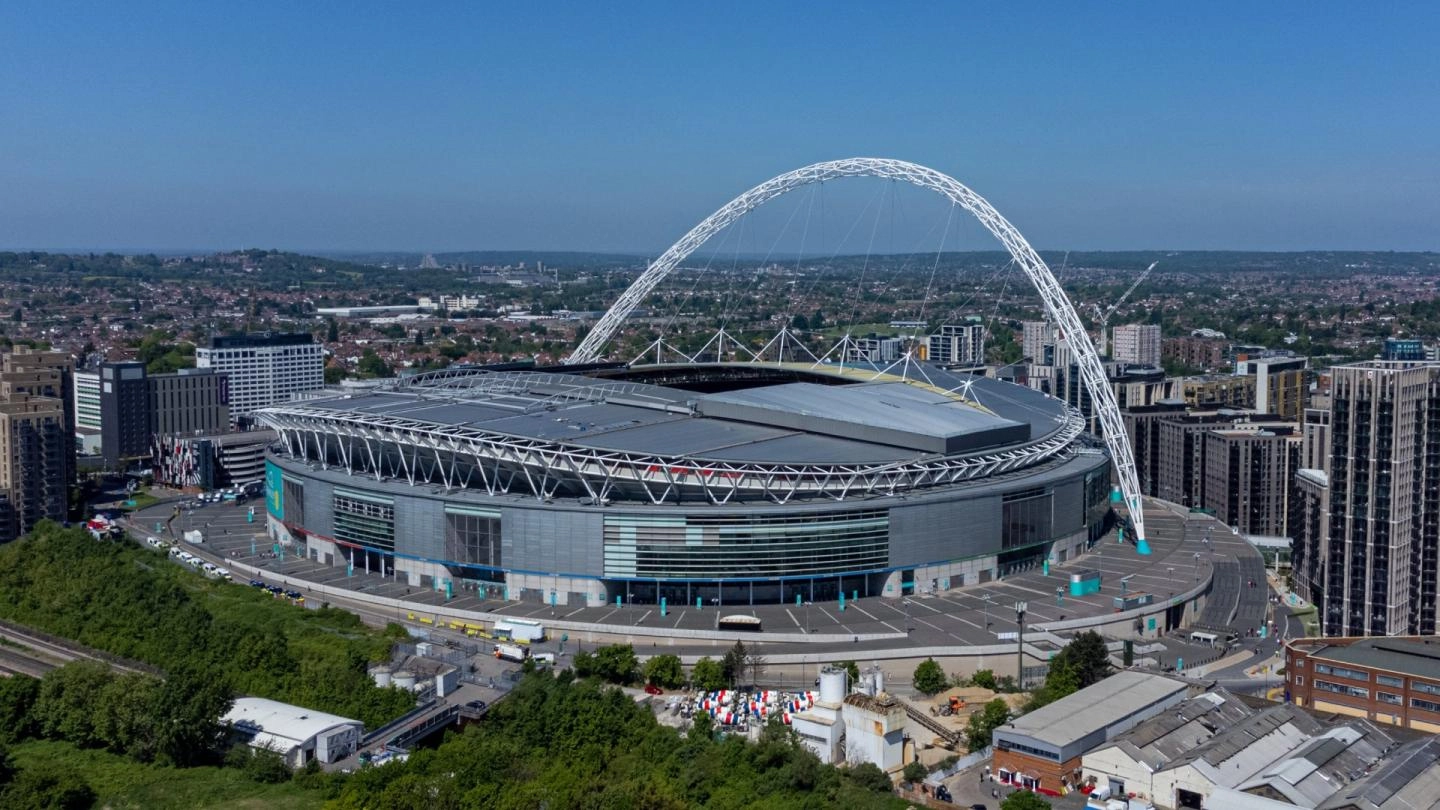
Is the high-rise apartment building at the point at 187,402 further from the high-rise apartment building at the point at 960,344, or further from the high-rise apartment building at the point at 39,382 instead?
the high-rise apartment building at the point at 960,344

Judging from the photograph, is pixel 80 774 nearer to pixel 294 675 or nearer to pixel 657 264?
pixel 294 675

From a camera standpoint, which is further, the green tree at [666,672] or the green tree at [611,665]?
the green tree at [611,665]

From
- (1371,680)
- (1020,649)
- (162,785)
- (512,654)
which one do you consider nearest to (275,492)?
(512,654)

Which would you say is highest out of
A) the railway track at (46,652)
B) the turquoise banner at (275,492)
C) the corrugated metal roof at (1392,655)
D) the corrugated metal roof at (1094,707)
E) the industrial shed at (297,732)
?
the turquoise banner at (275,492)

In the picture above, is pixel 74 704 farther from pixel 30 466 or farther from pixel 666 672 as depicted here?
pixel 30 466

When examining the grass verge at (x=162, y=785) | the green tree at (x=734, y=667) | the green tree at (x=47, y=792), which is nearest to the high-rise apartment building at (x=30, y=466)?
the grass verge at (x=162, y=785)

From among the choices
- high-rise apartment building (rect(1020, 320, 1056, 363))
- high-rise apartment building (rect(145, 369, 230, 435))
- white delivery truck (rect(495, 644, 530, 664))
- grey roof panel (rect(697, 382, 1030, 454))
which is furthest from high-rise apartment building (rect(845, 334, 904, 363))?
white delivery truck (rect(495, 644, 530, 664))
